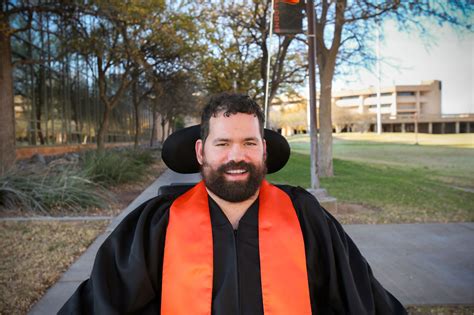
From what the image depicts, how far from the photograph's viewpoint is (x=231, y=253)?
190 centimetres

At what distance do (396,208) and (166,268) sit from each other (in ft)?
21.1

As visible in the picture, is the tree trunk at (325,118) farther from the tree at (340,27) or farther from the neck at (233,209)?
the neck at (233,209)

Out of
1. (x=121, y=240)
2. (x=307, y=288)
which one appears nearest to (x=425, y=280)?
(x=307, y=288)

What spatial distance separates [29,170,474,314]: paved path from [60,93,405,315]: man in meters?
1.75

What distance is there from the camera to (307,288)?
187 cm

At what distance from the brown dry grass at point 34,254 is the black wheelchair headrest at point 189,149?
1.99m

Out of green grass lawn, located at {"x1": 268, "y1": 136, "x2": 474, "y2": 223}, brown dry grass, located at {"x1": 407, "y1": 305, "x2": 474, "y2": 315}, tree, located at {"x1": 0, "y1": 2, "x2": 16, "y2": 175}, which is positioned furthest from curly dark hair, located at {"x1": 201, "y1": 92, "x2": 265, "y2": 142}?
tree, located at {"x1": 0, "y1": 2, "x2": 16, "y2": 175}

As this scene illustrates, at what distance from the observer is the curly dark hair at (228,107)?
2.00 metres

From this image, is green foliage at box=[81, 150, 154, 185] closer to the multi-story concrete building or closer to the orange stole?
the orange stole

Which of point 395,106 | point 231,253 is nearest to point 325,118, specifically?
point 231,253

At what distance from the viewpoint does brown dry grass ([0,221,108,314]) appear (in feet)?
11.4

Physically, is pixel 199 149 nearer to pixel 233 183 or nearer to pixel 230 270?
pixel 233 183

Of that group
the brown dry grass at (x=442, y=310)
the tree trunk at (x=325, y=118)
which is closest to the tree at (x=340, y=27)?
the tree trunk at (x=325, y=118)

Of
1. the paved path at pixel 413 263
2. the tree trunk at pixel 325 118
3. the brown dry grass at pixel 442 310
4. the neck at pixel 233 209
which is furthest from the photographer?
the tree trunk at pixel 325 118
